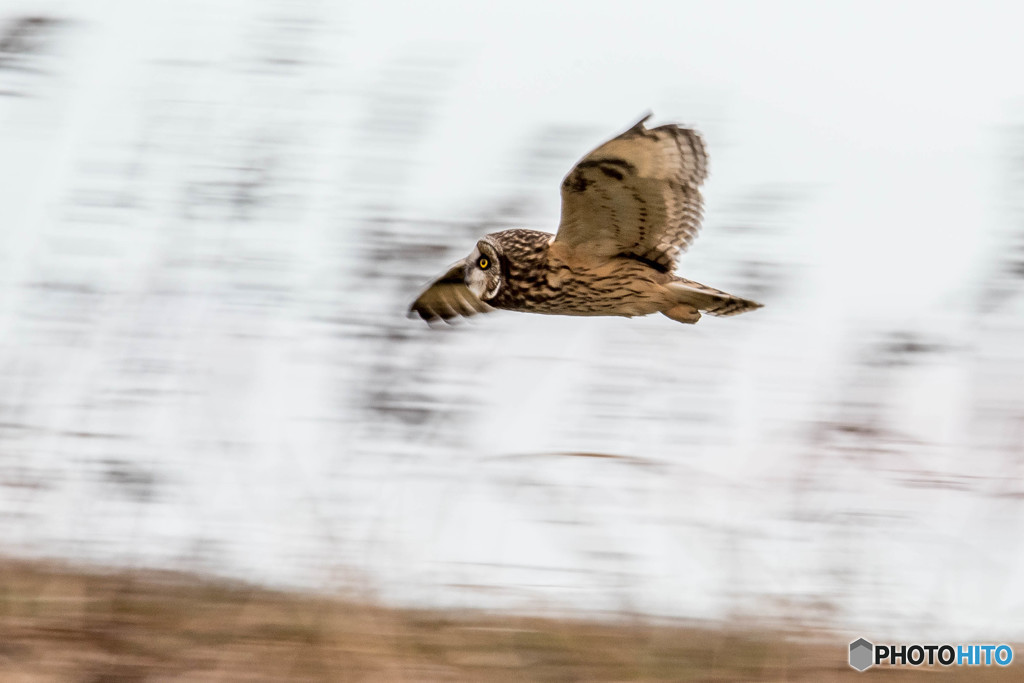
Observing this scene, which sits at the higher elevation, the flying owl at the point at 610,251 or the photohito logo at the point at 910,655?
the flying owl at the point at 610,251

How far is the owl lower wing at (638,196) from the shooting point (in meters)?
2.44

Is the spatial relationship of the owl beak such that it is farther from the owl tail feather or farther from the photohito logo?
the photohito logo

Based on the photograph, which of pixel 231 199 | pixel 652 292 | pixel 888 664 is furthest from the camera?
pixel 652 292

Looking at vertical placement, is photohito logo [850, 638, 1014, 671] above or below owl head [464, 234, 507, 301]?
below

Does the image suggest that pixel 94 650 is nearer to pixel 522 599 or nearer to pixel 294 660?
pixel 294 660

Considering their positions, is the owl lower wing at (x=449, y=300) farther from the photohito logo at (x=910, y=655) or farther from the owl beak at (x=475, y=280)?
the photohito logo at (x=910, y=655)

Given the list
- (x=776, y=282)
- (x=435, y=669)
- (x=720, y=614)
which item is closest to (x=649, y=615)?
(x=720, y=614)

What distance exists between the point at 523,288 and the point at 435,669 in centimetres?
110

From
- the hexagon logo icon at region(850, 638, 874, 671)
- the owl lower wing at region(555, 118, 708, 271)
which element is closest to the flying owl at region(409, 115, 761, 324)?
the owl lower wing at region(555, 118, 708, 271)

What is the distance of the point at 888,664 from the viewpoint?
201cm

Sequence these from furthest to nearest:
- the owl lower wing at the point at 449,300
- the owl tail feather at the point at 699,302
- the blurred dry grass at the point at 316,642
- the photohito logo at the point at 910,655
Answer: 1. the owl lower wing at the point at 449,300
2. the owl tail feather at the point at 699,302
3. the photohito logo at the point at 910,655
4. the blurred dry grass at the point at 316,642

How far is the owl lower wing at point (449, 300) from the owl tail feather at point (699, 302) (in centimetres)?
49

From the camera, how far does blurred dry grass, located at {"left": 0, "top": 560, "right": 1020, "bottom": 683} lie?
1849mm

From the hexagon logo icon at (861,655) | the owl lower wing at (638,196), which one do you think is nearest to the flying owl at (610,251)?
the owl lower wing at (638,196)
